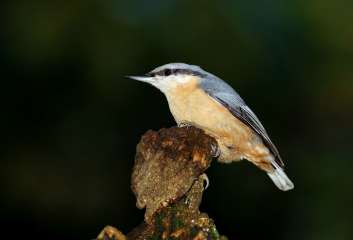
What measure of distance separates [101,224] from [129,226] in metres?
0.25

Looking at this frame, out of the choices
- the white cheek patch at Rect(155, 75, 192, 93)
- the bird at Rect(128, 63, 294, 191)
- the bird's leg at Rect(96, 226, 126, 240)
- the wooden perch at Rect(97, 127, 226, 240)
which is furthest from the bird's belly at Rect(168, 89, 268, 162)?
the bird's leg at Rect(96, 226, 126, 240)

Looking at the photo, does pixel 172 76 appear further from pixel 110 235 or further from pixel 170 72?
pixel 110 235

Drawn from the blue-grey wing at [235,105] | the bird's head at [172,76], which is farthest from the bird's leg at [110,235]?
the bird's head at [172,76]

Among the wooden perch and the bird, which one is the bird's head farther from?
the wooden perch

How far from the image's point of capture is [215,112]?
379 centimetres

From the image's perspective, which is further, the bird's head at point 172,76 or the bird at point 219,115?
the bird's head at point 172,76

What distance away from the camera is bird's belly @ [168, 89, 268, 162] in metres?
3.73

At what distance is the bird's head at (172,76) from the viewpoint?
4031mm

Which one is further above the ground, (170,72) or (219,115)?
(170,72)

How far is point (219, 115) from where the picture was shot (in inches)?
149

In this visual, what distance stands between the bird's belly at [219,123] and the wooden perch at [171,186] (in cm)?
163

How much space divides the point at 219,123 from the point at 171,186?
2.09 meters

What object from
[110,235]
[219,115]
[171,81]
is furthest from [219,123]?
[110,235]

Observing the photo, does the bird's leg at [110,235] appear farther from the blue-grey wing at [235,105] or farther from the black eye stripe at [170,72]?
the black eye stripe at [170,72]
